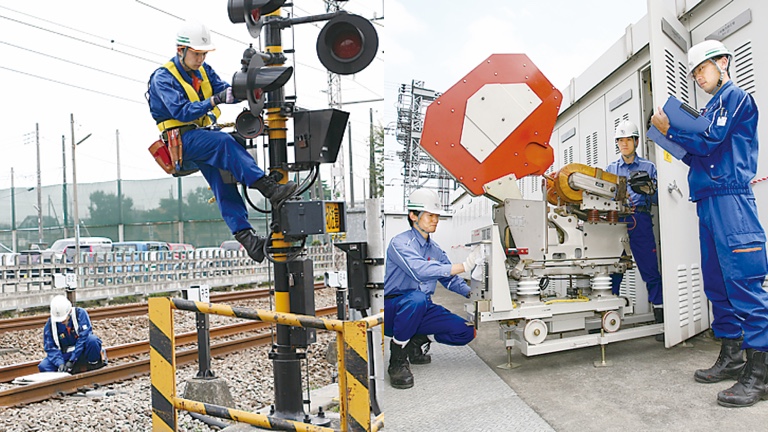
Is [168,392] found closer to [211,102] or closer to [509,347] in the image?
[211,102]

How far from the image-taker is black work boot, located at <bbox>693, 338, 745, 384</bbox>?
341 centimetres

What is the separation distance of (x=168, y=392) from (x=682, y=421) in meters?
2.58

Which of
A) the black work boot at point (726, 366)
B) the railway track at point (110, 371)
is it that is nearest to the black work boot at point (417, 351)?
the black work boot at point (726, 366)

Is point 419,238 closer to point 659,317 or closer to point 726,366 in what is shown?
point 726,366

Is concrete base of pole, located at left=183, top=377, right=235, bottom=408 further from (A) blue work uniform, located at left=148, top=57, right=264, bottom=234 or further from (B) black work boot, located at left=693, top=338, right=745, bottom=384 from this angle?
(B) black work boot, located at left=693, top=338, right=745, bottom=384

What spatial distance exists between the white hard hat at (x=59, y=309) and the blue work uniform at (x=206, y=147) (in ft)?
12.5

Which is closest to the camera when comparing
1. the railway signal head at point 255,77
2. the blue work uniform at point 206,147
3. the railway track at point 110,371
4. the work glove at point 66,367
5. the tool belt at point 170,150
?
the railway signal head at point 255,77

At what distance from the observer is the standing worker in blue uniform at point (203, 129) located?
11.3 feet

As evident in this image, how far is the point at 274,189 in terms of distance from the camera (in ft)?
10.8

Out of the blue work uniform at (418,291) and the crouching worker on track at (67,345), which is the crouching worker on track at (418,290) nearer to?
the blue work uniform at (418,291)

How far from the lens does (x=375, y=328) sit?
3.16m

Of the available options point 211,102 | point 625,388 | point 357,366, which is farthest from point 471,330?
point 211,102

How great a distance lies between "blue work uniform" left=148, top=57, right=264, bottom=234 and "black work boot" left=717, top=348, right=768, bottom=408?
106 inches

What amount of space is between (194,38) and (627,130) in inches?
126
